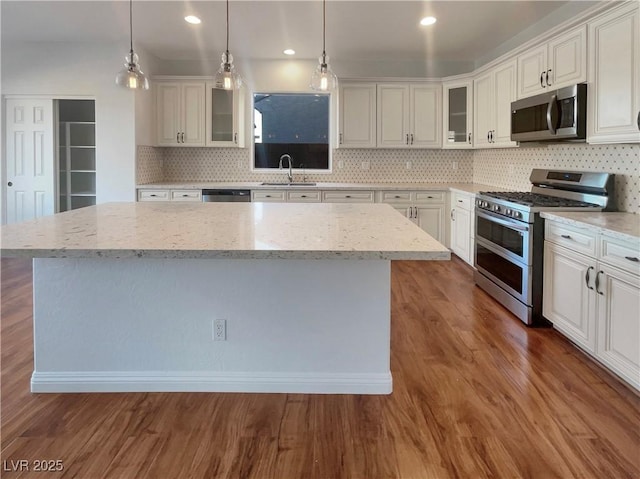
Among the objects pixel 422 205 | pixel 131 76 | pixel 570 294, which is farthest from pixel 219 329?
pixel 422 205

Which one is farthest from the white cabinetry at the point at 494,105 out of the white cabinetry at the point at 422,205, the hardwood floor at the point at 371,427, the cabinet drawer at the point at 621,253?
the hardwood floor at the point at 371,427

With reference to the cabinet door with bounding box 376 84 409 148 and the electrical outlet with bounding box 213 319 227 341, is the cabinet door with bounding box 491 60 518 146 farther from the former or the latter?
the electrical outlet with bounding box 213 319 227 341

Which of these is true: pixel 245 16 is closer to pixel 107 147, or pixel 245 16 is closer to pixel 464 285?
pixel 107 147

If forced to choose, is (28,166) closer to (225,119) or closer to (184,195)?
(184,195)

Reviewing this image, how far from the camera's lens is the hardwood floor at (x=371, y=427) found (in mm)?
1969

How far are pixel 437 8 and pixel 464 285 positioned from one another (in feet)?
8.37

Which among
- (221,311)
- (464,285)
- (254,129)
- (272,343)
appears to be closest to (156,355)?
(221,311)

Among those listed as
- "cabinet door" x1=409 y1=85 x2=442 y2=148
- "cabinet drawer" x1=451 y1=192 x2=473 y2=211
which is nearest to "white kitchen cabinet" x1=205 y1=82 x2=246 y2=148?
"cabinet door" x1=409 y1=85 x2=442 y2=148

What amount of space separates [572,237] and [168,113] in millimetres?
4957

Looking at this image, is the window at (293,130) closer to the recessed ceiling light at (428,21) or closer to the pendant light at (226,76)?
the recessed ceiling light at (428,21)

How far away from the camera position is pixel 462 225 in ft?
18.7

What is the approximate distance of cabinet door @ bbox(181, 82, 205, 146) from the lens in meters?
6.29

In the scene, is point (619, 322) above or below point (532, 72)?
below

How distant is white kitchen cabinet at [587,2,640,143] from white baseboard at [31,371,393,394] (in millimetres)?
2181
